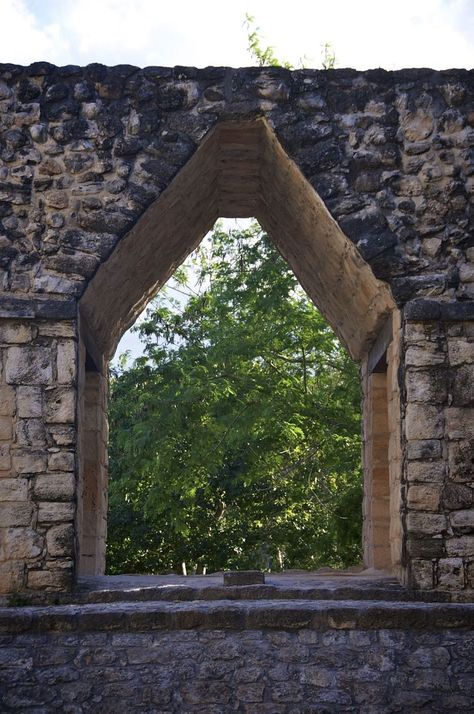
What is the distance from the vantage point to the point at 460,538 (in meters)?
6.12

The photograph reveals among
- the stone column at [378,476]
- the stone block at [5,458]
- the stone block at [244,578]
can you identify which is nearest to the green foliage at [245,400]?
the stone column at [378,476]

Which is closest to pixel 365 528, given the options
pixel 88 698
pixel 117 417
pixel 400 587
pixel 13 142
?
pixel 400 587

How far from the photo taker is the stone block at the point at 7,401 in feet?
20.6

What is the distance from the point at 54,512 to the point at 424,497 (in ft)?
7.30

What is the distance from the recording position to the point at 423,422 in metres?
6.27

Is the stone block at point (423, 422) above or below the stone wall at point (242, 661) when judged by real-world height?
above

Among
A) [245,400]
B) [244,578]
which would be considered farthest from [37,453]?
[245,400]

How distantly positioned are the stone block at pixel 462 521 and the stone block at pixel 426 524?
0.18 feet

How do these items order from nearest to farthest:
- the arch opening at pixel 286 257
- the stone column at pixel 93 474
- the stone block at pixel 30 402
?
the stone block at pixel 30 402 < the arch opening at pixel 286 257 < the stone column at pixel 93 474

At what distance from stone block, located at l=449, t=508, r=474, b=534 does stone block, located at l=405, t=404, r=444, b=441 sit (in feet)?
1.55

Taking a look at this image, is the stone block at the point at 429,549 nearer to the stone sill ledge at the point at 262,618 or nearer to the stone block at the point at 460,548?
the stone block at the point at 460,548

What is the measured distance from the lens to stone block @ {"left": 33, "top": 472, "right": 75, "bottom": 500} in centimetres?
619

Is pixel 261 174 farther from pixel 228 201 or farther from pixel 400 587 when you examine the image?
pixel 400 587

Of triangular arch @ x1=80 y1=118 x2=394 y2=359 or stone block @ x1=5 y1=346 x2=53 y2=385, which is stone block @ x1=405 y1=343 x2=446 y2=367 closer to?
triangular arch @ x1=80 y1=118 x2=394 y2=359
